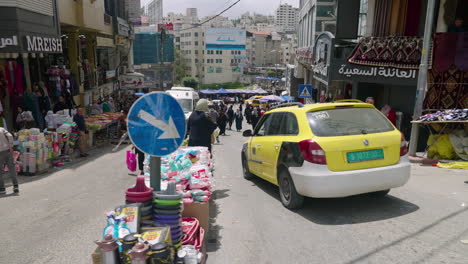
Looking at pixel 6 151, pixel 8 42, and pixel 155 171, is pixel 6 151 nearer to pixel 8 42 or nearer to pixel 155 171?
pixel 8 42

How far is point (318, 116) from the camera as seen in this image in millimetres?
5867

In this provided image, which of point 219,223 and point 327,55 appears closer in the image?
point 219,223

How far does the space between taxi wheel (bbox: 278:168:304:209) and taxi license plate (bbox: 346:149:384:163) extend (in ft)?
3.41

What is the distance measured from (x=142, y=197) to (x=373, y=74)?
36.8ft

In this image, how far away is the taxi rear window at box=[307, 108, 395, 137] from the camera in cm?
562

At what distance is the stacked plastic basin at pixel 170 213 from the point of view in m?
3.83

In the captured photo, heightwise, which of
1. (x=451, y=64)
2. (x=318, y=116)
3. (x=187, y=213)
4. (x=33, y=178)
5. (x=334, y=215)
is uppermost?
(x=451, y=64)

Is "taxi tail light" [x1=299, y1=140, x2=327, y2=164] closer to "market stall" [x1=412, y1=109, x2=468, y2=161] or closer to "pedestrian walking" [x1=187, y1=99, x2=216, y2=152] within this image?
"pedestrian walking" [x1=187, y1=99, x2=216, y2=152]

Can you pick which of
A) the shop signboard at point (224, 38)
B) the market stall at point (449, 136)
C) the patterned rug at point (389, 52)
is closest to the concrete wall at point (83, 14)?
the patterned rug at point (389, 52)

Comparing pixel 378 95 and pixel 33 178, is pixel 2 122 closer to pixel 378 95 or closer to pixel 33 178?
pixel 33 178

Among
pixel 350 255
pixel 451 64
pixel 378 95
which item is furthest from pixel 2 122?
pixel 378 95

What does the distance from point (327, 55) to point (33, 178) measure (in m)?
12.1

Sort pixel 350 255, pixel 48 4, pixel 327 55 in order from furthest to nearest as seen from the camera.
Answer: pixel 327 55, pixel 48 4, pixel 350 255

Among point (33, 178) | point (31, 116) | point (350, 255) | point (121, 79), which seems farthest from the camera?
point (121, 79)
